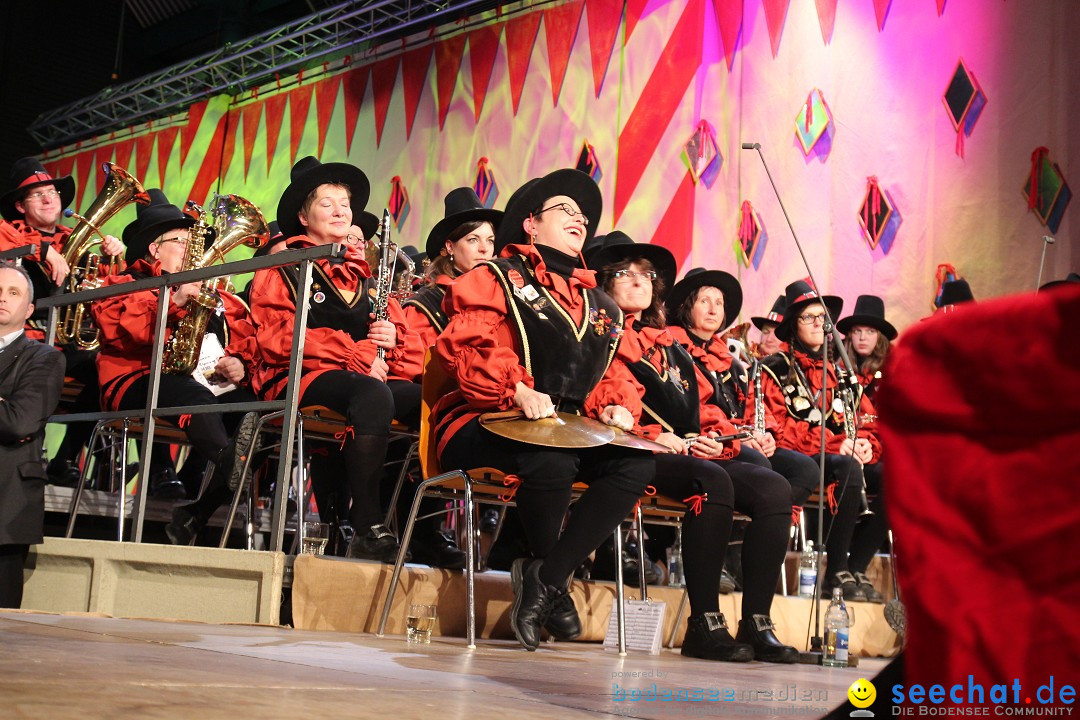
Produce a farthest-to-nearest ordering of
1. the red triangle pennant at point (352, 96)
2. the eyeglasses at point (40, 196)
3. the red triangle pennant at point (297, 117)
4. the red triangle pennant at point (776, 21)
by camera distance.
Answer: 1. the red triangle pennant at point (297, 117)
2. the red triangle pennant at point (352, 96)
3. the red triangle pennant at point (776, 21)
4. the eyeglasses at point (40, 196)

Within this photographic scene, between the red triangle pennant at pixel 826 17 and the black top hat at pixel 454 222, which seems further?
the red triangle pennant at pixel 826 17

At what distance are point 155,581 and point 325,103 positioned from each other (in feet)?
23.5

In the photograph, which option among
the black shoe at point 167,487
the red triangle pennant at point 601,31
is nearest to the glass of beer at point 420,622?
the black shoe at point 167,487

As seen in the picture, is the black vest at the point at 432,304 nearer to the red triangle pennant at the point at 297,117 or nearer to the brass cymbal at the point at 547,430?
the brass cymbal at the point at 547,430

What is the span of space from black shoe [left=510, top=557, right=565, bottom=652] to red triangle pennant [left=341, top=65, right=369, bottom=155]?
7215 millimetres

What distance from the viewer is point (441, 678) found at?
1998mm

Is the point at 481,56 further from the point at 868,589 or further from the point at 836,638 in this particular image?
the point at 836,638

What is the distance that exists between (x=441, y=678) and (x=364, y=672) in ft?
0.44

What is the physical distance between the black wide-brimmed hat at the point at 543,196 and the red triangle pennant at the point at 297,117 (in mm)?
6789

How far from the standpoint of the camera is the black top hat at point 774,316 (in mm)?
6521

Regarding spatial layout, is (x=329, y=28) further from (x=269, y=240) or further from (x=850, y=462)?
(x=850, y=462)

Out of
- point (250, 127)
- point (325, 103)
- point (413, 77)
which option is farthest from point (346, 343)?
point (250, 127)

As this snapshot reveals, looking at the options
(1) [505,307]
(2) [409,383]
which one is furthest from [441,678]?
(2) [409,383]

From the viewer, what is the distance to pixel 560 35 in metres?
8.47
